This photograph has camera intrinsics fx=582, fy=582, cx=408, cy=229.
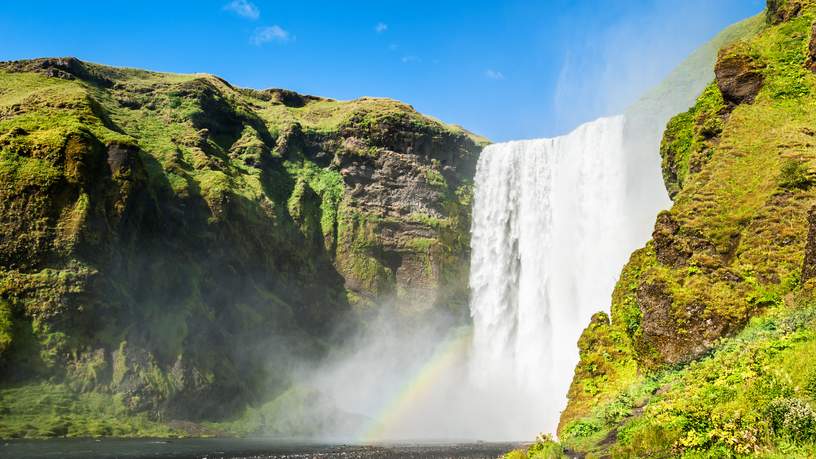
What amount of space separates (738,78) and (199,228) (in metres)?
53.1

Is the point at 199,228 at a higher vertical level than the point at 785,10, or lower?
lower

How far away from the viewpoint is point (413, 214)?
252ft

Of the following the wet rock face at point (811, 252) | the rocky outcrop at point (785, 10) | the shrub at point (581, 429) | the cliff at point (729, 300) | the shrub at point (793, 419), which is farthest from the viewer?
the rocky outcrop at point (785, 10)

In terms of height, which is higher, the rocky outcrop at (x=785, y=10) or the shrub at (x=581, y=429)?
the rocky outcrop at (x=785, y=10)

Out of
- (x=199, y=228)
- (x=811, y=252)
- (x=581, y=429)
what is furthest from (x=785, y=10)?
(x=199, y=228)

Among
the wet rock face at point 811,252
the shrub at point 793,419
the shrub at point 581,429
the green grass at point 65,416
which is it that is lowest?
the green grass at point 65,416

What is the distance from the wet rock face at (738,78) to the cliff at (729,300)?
2.5 inches

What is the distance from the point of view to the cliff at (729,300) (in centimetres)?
1142

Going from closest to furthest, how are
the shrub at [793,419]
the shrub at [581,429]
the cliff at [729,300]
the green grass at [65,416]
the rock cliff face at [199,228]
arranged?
Result: the shrub at [793,419] → the cliff at [729,300] → the shrub at [581,429] → the green grass at [65,416] → the rock cliff face at [199,228]

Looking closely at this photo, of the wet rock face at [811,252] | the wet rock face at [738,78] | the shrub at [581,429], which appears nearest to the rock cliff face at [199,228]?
the shrub at [581,429]

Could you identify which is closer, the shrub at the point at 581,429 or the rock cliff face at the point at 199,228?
the shrub at the point at 581,429

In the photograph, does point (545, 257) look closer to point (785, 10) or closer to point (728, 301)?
point (785, 10)

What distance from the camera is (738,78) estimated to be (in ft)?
84.4

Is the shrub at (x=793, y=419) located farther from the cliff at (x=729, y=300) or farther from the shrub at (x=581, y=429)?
the shrub at (x=581, y=429)
